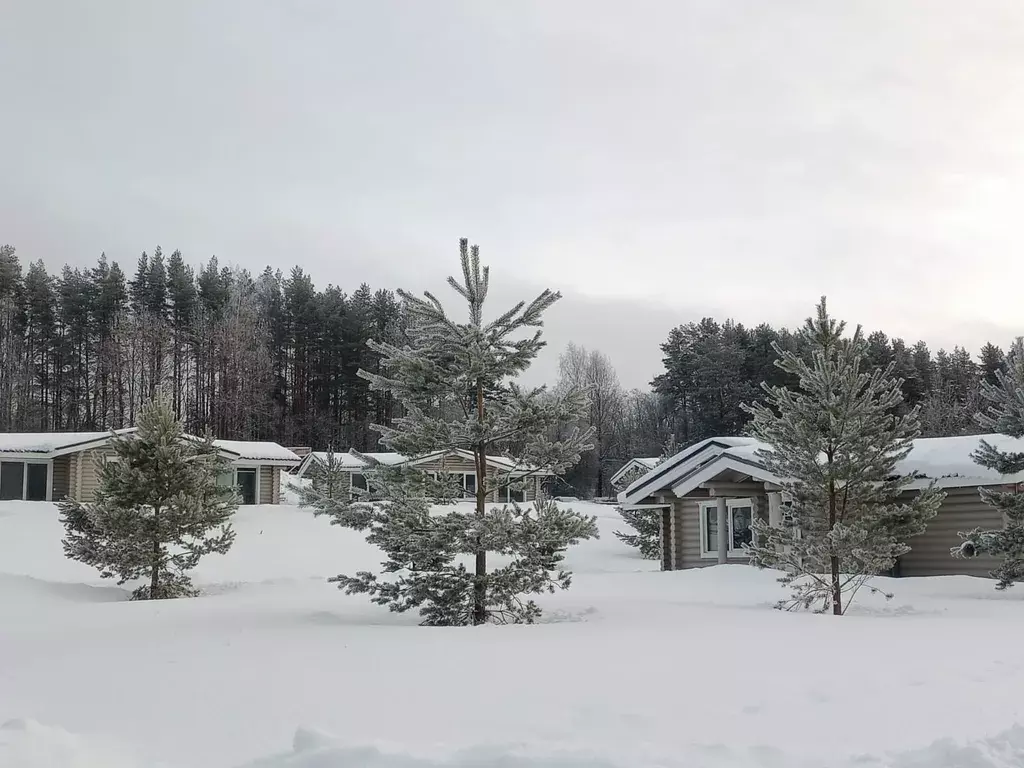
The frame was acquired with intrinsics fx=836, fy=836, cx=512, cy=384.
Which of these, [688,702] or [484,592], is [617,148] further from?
[688,702]

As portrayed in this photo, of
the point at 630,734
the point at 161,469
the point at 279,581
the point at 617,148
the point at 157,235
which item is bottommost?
the point at 279,581

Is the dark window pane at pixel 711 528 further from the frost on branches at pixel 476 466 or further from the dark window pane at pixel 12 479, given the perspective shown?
the dark window pane at pixel 12 479

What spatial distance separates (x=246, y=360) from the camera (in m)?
56.7

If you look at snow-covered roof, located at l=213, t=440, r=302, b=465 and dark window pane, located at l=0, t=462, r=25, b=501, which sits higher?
snow-covered roof, located at l=213, t=440, r=302, b=465

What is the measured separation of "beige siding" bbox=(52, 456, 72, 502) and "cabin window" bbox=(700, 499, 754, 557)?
82.5 ft

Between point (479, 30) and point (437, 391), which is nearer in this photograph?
point (437, 391)

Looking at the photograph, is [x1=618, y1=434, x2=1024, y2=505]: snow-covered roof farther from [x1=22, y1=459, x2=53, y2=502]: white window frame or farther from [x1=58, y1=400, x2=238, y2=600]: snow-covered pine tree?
[x1=22, y1=459, x2=53, y2=502]: white window frame

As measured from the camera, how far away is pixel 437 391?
1140 cm


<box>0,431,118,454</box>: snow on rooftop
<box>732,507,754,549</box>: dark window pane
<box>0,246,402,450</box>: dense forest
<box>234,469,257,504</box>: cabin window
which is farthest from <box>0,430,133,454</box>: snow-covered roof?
<box>732,507,754,549</box>: dark window pane

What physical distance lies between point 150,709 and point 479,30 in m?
10.9

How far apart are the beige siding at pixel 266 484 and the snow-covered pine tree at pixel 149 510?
21381mm

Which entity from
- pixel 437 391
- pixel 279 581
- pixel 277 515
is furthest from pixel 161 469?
pixel 277 515

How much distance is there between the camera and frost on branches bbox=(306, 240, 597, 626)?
10.6 m

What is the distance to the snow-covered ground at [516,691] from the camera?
4559mm
